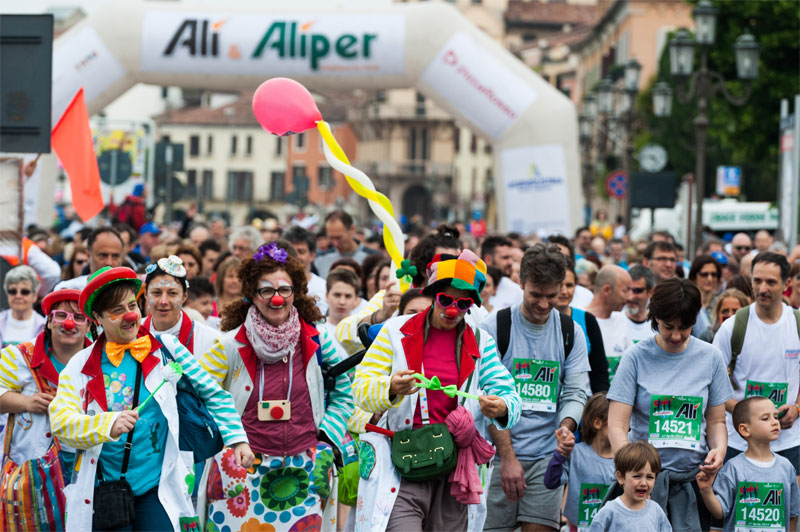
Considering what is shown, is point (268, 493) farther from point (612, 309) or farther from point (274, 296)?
point (612, 309)

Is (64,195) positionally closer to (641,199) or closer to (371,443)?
(641,199)

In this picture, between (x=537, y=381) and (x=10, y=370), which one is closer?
(x=10, y=370)

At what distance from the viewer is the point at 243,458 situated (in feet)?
18.6

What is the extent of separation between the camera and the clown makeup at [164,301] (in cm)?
691

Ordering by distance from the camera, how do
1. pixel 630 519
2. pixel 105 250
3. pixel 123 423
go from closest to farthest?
pixel 123 423 < pixel 630 519 < pixel 105 250

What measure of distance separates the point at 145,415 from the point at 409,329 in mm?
1184

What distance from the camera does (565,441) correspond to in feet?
21.5

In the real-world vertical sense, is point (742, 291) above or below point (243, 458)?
above

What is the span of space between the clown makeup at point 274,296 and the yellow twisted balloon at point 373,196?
81cm

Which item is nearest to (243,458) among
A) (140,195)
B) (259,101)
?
(259,101)

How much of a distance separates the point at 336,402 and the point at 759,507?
7.11ft

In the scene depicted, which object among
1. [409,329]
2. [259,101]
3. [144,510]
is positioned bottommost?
[144,510]

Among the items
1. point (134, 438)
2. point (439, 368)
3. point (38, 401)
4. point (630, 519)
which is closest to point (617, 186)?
point (630, 519)

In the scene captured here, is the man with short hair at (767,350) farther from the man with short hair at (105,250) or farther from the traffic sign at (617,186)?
the traffic sign at (617,186)
